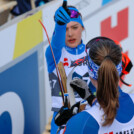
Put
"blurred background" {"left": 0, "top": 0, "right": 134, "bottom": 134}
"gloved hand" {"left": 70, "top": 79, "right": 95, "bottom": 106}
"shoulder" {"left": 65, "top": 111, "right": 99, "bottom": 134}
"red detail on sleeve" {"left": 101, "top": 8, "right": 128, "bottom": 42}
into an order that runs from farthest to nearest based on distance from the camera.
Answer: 1. "red detail on sleeve" {"left": 101, "top": 8, "right": 128, "bottom": 42}
2. "blurred background" {"left": 0, "top": 0, "right": 134, "bottom": 134}
3. "gloved hand" {"left": 70, "top": 79, "right": 95, "bottom": 106}
4. "shoulder" {"left": 65, "top": 111, "right": 99, "bottom": 134}

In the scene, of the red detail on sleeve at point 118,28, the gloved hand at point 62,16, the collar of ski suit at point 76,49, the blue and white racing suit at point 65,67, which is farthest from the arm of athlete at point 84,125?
the red detail on sleeve at point 118,28

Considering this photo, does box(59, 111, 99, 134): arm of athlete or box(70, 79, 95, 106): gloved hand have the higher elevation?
box(70, 79, 95, 106): gloved hand

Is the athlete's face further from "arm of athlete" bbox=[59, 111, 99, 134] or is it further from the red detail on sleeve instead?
the red detail on sleeve

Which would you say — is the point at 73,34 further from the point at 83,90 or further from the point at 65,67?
the point at 83,90

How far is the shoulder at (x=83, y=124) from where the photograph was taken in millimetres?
1924

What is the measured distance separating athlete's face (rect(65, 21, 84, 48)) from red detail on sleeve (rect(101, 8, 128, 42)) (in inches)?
63.9

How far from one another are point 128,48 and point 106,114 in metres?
3.35

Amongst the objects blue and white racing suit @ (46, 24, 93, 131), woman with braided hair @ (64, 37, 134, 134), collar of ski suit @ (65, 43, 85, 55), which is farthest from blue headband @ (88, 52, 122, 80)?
collar of ski suit @ (65, 43, 85, 55)

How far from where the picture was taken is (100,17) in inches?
189

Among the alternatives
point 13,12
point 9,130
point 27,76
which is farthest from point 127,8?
point 9,130

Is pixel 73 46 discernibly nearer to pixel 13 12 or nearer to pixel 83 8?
pixel 83 8

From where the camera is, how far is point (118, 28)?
502 centimetres

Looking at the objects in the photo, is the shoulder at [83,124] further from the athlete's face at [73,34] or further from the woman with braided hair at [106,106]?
the athlete's face at [73,34]

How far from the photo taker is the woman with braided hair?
1943mm
